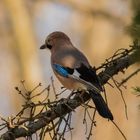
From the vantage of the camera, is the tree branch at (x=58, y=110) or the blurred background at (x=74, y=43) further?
the blurred background at (x=74, y=43)

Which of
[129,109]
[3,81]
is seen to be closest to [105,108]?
[129,109]

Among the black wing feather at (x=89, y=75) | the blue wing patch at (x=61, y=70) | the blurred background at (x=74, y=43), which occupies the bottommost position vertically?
the black wing feather at (x=89, y=75)

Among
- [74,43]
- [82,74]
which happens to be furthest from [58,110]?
[74,43]

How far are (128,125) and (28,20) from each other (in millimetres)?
1848

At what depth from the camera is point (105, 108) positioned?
3309 mm

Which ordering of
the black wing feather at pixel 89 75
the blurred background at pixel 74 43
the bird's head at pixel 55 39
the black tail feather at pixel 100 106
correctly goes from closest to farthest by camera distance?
1. the black tail feather at pixel 100 106
2. the black wing feather at pixel 89 75
3. the bird's head at pixel 55 39
4. the blurred background at pixel 74 43

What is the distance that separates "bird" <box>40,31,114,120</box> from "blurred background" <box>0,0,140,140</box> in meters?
2.61

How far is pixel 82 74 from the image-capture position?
3.94m

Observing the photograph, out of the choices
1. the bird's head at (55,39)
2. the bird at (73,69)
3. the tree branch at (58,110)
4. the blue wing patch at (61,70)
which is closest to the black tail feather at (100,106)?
the bird at (73,69)

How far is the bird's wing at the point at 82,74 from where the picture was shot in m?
3.54

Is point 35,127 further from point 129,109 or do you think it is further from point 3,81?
point 3,81

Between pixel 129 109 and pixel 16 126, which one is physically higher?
pixel 129 109

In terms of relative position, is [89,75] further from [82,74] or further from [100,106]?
[100,106]

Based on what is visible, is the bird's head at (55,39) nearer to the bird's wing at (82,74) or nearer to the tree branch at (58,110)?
the bird's wing at (82,74)
